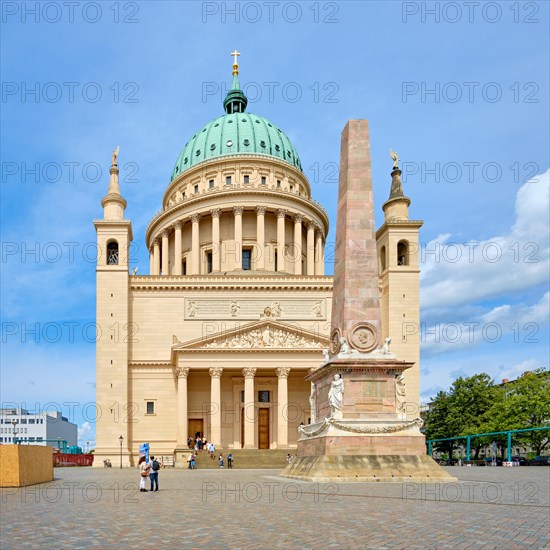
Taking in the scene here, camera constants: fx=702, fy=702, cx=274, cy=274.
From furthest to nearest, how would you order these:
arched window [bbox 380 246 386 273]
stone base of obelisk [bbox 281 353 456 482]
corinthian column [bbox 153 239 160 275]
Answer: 1. corinthian column [bbox 153 239 160 275]
2. arched window [bbox 380 246 386 273]
3. stone base of obelisk [bbox 281 353 456 482]

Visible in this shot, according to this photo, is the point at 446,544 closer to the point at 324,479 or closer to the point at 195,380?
the point at 324,479

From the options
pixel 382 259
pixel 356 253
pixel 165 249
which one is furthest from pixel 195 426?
pixel 356 253

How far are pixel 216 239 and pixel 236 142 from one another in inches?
576

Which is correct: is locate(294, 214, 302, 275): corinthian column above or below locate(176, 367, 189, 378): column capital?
above

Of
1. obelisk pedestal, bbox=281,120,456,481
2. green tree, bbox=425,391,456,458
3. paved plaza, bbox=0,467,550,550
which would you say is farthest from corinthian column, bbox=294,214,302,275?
paved plaza, bbox=0,467,550,550

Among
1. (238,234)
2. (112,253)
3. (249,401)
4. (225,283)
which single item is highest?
(238,234)

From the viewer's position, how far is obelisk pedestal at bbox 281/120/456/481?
23656 mm

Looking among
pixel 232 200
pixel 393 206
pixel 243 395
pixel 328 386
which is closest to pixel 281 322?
pixel 243 395

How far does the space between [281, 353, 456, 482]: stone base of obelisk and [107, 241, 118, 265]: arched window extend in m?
46.1

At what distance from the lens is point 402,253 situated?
69875 mm

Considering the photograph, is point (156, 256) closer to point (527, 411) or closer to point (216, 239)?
point (216, 239)

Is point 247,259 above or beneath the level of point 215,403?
above

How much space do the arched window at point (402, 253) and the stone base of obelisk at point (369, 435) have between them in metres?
44.9

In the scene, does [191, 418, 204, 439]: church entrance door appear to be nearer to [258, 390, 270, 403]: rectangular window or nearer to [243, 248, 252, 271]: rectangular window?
[258, 390, 270, 403]: rectangular window
